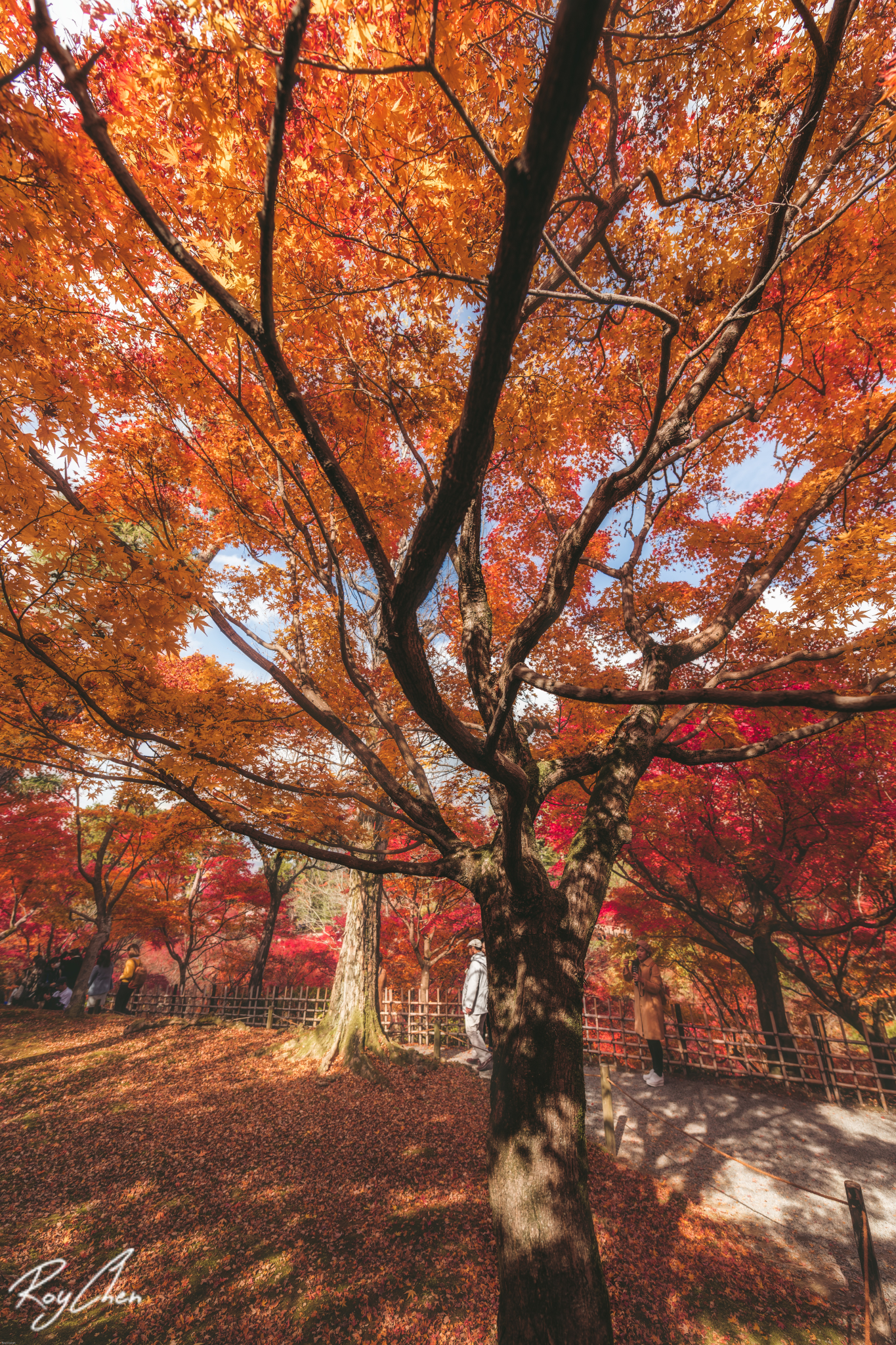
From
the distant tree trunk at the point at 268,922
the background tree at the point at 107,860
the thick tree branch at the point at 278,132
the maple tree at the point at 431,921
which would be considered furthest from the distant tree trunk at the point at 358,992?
the thick tree branch at the point at 278,132

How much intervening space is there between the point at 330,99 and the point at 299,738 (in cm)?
686

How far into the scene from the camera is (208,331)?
4105 millimetres

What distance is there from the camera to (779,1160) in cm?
562

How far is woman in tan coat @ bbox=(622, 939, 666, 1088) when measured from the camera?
806cm

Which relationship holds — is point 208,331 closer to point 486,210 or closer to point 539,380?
point 486,210

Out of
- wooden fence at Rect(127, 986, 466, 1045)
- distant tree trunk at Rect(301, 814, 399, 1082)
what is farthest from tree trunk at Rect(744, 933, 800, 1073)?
distant tree trunk at Rect(301, 814, 399, 1082)

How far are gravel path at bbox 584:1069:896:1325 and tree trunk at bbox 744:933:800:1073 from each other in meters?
0.71

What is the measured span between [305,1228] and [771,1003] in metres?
8.99

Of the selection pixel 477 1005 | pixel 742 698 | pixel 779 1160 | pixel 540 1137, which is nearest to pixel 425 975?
pixel 477 1005

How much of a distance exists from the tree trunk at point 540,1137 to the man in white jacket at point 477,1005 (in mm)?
3119

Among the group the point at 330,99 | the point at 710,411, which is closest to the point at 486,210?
the point at 330,99

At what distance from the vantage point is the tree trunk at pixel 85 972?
11.0 m

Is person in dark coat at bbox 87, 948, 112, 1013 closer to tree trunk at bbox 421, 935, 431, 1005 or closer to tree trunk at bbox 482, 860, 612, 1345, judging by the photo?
tree trunk at bbox 421, 935, 431, 1005

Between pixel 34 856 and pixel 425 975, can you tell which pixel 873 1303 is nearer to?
pixel 425 975
